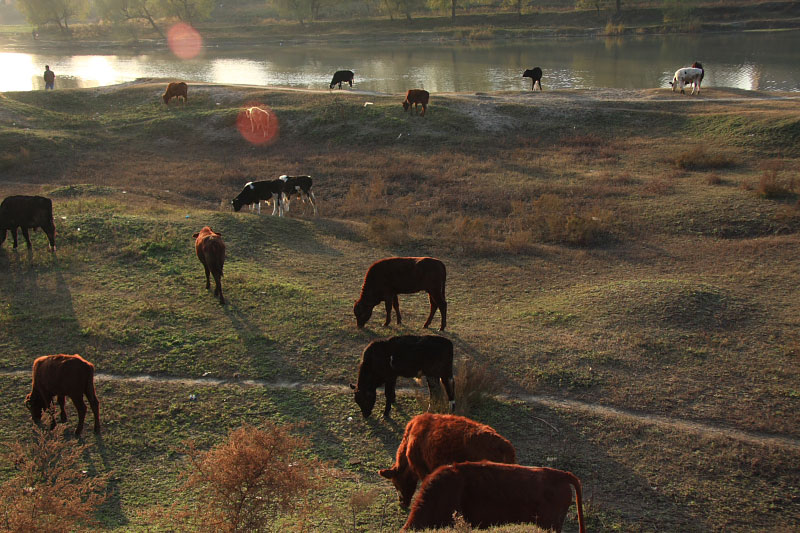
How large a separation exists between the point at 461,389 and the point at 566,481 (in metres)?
2.99

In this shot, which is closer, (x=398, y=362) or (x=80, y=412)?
(x=80, y=412)

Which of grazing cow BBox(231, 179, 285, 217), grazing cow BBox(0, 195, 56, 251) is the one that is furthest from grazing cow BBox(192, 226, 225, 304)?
grazing cow BBox(231, 179, 285, 217)

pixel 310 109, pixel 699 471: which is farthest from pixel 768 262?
pixel 310 109

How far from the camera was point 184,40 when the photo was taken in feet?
253

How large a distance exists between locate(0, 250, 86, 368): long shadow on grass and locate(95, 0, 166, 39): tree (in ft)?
256

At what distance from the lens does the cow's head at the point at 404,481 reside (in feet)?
20.0

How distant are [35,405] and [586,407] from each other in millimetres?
7015

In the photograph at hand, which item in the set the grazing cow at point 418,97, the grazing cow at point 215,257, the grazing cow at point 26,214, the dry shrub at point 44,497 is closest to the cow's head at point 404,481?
the dry shrub at point 44,497

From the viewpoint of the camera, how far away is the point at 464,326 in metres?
10.6

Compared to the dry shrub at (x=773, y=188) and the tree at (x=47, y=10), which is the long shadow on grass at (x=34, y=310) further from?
the tree at (x=47, y=10)

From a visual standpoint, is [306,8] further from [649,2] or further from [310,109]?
[310,109]

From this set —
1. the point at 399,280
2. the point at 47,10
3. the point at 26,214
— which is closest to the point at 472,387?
the point at 399,280

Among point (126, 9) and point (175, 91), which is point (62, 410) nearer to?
point (175, 91)

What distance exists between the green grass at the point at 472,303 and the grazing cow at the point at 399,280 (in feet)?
1.53
